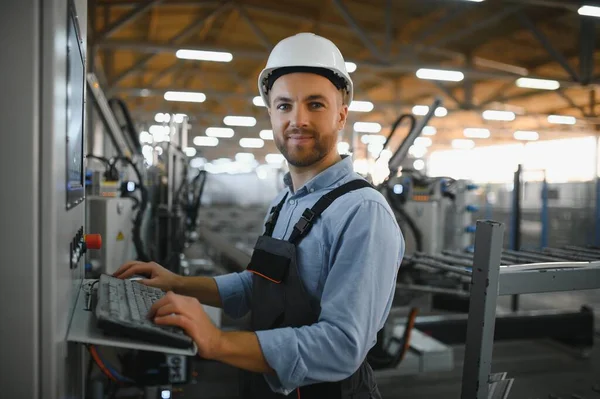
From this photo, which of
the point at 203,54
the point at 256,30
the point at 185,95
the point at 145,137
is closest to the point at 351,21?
the point at 256,30

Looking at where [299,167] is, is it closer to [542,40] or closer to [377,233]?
[377,233]

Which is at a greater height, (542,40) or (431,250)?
(542,40)

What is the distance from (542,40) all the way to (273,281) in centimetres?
854

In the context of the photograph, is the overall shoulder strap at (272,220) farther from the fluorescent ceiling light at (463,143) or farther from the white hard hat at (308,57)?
the fluorescent ceiling light at (463,143)

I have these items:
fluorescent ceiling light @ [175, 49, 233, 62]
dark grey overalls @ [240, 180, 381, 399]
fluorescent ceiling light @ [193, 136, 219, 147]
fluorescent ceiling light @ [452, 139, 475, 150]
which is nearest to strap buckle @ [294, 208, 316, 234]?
dark grey overalls @ [240, 180, 381, 399]

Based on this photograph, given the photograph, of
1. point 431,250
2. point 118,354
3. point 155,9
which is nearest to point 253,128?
point 155,9

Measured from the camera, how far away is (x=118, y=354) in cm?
303

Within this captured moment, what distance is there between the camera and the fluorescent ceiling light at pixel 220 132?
17.6 metres

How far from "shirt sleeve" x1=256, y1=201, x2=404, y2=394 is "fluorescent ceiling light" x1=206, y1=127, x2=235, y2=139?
A: 54.4 ft

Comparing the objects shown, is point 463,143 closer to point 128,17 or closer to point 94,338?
point 128,17

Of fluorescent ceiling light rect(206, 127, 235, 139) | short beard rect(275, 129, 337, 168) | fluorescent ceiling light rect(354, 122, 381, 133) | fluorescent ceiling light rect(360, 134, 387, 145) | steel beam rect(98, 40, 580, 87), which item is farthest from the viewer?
fluorescent ceiling light rect(206, 127, 235, 139)

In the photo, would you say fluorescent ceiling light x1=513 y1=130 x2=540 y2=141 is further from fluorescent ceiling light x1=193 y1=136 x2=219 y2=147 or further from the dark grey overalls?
the dark grey overalls

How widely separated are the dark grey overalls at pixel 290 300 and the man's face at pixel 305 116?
160 millimetres

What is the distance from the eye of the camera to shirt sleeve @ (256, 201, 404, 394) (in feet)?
3.62
